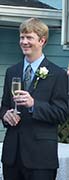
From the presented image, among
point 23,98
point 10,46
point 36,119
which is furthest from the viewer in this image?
point 10,46

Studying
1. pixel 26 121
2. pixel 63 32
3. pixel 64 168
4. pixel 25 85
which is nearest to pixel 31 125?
pixel 26 121

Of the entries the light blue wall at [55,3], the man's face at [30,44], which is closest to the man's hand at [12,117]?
the man's face at [30,44]

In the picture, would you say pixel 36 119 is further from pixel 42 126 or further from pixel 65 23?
pixel 65 23

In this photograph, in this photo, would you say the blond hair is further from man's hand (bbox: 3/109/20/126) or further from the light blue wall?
the light blue wall

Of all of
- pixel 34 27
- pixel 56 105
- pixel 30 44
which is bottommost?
pixel 56 105

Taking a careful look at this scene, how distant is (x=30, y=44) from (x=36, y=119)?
0.54 metres

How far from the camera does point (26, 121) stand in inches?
158

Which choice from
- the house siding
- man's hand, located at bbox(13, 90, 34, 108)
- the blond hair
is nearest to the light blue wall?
the house siding

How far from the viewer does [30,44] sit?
3.99m

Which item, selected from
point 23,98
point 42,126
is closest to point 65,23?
point 42,126

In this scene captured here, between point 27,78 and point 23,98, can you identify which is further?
point 27,78

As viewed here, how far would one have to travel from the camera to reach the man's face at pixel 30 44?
399cm

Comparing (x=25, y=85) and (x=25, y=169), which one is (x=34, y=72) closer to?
(x=25, y=85)

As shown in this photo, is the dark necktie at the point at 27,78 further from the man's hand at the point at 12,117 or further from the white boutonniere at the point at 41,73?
the man's hand at the point at 12,117
